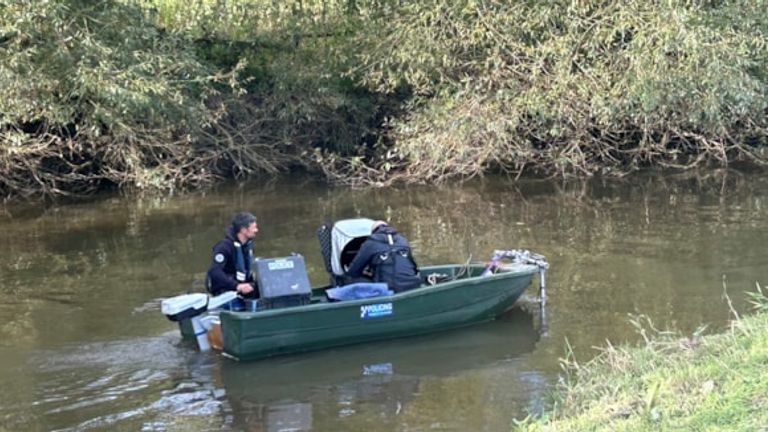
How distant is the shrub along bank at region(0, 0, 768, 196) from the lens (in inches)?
583

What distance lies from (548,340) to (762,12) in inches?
399

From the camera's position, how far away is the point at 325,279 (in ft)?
37.7

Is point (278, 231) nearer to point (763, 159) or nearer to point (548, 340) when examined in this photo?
point (548, 340)

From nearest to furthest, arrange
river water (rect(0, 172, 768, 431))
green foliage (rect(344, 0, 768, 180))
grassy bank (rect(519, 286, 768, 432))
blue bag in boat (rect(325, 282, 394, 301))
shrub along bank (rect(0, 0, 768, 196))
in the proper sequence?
grassy bank (rect(519, 286, 768, 432)) → river water (rect(0, 172, 768, 431)) → blue bag in boat (rect(325, 282, 394, 301)) → shrub along bank (rect(0, 0, 768, 196)) → green foliage (rect(344, 0, 768, 180))

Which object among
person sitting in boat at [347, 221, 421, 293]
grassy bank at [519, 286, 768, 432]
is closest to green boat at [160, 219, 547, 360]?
person sitting in boat at [347, 221, 421, 293]

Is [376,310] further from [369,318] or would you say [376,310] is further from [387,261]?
[387,261]

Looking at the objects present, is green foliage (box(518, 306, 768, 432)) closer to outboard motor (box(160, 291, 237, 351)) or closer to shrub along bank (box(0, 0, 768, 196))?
outboard motor (box(160, 291, 237, 351))

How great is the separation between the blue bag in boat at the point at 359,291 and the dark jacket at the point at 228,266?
85cm

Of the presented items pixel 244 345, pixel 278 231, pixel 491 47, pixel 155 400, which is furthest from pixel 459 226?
pixel 155 400

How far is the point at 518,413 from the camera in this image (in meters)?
7.15

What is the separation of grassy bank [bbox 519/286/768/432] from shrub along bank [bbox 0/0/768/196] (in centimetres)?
946

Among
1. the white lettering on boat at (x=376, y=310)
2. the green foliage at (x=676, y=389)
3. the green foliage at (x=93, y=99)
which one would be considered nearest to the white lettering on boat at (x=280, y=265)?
the white lettering on boat at (x=376, y=310)

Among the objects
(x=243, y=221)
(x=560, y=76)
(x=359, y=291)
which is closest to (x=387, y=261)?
(x=359, y=291)

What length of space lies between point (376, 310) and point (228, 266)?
146cm
